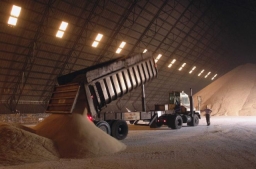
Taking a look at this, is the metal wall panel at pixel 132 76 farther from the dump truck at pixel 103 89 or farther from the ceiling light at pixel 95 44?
the ceiling light at pixel 95 44

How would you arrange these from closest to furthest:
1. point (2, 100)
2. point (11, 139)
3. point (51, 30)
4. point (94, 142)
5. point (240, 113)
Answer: point (11, 139) < point (94, 142) < point (51, 30) < point (2, 100) < point (240, 113)

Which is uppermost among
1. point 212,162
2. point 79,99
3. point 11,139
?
point 79,99

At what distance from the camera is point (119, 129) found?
512 inches

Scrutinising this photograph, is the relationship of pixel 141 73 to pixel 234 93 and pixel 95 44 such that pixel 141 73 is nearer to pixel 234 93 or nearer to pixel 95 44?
pixel 95 44

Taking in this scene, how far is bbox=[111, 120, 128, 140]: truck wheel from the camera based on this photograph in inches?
491

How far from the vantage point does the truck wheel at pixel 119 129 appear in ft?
40.9

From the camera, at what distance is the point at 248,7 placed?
30.0 meters

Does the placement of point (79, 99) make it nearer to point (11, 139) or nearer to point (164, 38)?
point (11, 139)

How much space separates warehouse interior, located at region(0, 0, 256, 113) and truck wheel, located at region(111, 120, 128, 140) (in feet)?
18.0

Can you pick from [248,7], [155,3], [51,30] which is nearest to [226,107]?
[248,7]

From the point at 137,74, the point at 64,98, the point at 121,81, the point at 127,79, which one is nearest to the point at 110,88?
the point at 121,81

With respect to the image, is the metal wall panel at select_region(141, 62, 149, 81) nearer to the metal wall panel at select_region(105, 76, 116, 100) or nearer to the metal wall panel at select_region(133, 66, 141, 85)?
the metal wall panel at select_region(133, 66, 141, 85)

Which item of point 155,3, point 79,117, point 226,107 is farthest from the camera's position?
point 226,107

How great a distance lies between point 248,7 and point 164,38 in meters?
12.8
